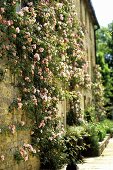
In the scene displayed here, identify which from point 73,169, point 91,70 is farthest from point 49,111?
point 91,70

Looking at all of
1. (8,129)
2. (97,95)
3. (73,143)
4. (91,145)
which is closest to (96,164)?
(73,143)

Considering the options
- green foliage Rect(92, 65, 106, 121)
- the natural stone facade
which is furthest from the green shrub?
green foliage Rect(92, 65, 106, 121)

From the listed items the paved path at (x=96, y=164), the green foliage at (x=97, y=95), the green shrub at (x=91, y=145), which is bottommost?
the paved path at (x=96, y=164)

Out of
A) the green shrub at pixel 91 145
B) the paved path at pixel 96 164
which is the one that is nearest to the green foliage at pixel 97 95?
the green shrub at pixel 91 145

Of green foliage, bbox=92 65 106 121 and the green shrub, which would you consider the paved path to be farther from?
green foliage, bbox=92 65 106 121

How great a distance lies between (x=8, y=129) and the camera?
295 inches

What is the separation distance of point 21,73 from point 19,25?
950 mm

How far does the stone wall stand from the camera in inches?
292

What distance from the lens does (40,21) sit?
9984 millimetres

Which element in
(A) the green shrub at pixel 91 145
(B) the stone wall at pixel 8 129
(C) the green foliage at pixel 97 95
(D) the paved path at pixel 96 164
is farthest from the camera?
(C) the green foliage at pixel 97 95

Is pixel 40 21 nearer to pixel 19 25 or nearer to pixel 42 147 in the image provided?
pixel 19 25

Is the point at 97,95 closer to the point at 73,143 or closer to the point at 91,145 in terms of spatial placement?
the point at 91,145

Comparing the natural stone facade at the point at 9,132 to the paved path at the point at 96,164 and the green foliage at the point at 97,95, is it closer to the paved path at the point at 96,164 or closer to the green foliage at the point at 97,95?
the paved path at the point at 96,164

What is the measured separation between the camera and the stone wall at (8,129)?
24.4 feet
